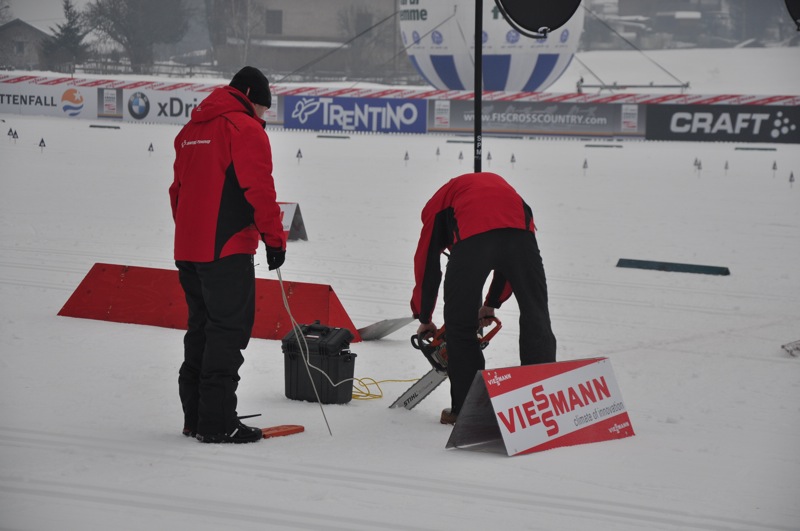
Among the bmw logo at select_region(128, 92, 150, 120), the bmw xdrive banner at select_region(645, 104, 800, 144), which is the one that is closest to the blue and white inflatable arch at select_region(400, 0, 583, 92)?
the bmw xdrive banner at select_region(645, 104, 800, 144)

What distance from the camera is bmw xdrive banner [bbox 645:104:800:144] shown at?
1176 inches

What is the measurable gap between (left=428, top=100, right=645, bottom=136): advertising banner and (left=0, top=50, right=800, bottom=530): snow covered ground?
15.2 metres

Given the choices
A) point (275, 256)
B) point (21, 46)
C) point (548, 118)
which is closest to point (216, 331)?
point (275, 256)

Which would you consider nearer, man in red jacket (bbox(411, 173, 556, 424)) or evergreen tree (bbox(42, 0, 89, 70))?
man in red jacket (bbox(411, 173, 556, 424))

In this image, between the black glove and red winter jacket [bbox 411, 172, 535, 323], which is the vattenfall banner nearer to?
red winter jacket [bbox 411, 172, 535, 323]

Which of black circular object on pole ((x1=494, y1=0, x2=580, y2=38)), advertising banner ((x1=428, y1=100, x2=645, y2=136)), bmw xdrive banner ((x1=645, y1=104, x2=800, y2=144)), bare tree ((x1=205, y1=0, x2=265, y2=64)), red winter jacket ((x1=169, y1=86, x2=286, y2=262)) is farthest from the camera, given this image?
bare tree ((x1=205, y1=0, x2=265, y2=64))

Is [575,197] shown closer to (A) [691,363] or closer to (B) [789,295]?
(B) [789,295]

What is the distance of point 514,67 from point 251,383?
106ft

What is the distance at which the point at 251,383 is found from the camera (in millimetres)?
6445

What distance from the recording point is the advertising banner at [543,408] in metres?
5.02

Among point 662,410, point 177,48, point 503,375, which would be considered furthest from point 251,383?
point 177,48

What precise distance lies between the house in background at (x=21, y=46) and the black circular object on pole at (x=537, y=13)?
5046 cm

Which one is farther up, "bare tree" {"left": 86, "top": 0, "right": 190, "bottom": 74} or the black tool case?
"bare tree" {"left": 86, "top": 0, "right": 190, "bottom": 74}

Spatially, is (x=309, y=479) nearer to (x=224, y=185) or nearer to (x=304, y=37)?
(x=224, y=185)
